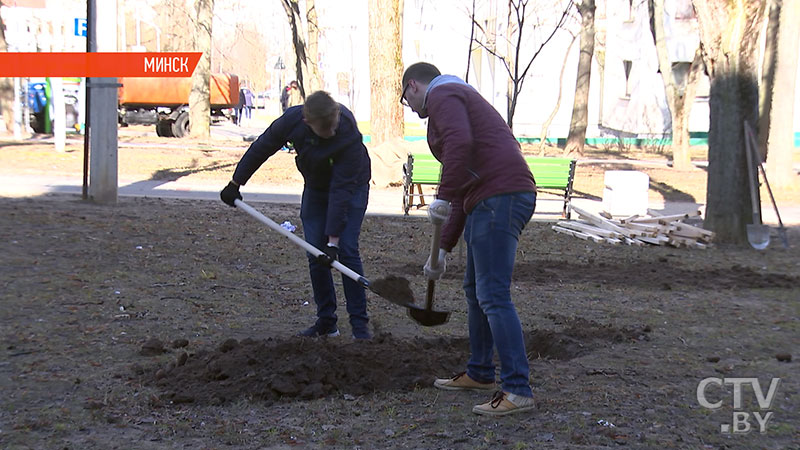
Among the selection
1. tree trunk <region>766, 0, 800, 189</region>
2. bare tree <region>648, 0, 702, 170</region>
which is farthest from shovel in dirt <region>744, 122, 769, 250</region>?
bare tree <region>648, 0, 702, 170</region>

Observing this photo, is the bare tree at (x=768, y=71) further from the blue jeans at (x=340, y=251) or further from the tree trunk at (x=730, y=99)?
the blue jeans at (x=340, y=251)

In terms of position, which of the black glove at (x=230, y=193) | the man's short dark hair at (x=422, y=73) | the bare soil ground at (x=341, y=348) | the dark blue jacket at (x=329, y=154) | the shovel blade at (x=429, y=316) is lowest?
the bare soil ground at (x=341, y=348)

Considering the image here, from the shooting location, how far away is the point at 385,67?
15867mm

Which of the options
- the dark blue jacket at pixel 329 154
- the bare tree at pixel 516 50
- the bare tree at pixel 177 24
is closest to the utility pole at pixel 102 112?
the dark blue jacket at pixel 329 154

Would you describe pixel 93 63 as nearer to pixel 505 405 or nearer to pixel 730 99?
pixel 730 99

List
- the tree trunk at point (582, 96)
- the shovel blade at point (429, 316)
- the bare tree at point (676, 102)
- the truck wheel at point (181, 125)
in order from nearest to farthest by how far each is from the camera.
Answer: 1. the shovel blade at point (429, 316)
2. the bare tree at point (676, 102)
3. the tree trunk at point (582, 96)
4. the truck wheel at point (181, 125)

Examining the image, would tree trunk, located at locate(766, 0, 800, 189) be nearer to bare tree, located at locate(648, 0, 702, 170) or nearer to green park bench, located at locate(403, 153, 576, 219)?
bare tree, located at locate(648, 0, 702, 170)

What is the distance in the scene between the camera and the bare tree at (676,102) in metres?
19.9

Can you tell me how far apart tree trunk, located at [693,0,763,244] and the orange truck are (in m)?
24.9

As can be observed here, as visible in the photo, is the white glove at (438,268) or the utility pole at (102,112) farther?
the utility pole at (102,112)

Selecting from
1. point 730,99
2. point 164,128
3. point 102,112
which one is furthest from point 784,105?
point 164,128

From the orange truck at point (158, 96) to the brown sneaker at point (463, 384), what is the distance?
2943cm

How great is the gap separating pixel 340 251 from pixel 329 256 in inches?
8.4

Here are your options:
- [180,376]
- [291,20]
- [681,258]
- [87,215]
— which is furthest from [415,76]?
[291,20]
